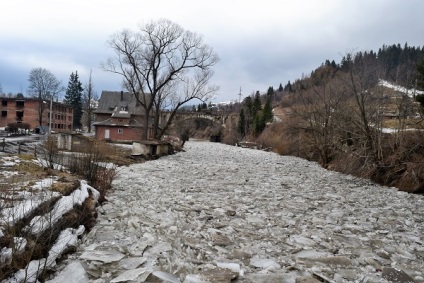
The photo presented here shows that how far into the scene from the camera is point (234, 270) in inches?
178

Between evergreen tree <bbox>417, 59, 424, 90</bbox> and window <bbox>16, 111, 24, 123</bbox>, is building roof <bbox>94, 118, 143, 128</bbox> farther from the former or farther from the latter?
evergreen tree <bbox>417, 59, 424, 90</bbox>

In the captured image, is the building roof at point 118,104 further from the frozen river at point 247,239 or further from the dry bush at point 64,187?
the dry bush at point 64,187

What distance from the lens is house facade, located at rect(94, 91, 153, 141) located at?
50719mm

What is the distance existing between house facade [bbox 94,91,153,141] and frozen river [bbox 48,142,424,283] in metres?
40.1

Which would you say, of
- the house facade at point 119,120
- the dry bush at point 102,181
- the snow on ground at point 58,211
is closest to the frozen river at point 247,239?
the dry bush at point 102,181

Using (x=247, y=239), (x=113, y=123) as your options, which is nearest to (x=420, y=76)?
(x=247, y=239)

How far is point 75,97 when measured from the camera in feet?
306

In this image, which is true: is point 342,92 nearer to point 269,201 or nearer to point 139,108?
point 269,201

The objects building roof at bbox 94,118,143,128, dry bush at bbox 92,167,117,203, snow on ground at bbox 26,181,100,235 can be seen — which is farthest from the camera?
building roof at bbox 94,118,143,128

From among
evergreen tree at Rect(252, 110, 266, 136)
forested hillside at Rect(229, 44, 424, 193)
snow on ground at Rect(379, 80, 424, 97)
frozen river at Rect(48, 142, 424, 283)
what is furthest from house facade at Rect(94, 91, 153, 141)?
frozen river at Rect(48, 142, 424, 283)

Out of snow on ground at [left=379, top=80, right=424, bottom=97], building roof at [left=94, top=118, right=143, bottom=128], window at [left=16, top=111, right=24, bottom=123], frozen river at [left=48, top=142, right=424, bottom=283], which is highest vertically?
snow on ground at [left=379, top=80, right=424, bottom=97]

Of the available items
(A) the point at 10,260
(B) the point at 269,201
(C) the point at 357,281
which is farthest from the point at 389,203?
(A) the point at 10,260

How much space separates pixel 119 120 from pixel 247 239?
48.5 meters

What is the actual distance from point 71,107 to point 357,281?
304ft
